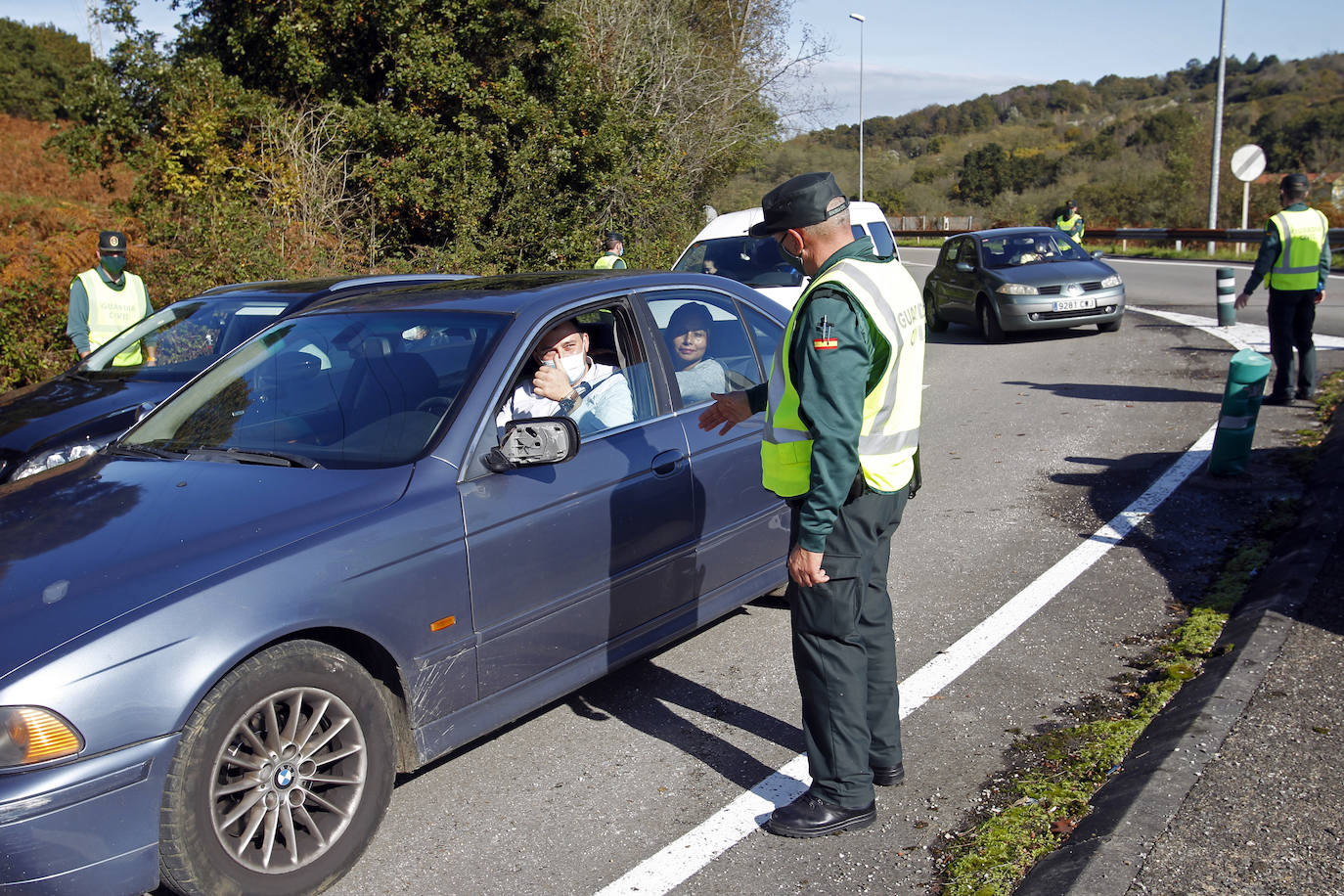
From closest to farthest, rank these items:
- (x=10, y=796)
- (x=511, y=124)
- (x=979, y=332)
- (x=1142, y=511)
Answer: (x=10, y=796), (x=1142, y=511), (x=979, y=332), (x=511, y=124)

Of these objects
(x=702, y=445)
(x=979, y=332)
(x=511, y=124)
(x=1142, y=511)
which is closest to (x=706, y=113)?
(x=511, y=124)

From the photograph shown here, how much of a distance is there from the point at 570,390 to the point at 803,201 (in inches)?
56.1

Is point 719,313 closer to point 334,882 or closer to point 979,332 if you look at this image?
point 334,882

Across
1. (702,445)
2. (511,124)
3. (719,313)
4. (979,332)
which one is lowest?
(979,332)

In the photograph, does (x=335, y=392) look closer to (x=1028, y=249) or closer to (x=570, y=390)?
(x=570, y=390)

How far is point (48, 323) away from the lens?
1124cm

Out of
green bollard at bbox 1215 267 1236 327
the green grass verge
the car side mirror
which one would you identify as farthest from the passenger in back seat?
green bollard at bbox 1215 267 1236 327

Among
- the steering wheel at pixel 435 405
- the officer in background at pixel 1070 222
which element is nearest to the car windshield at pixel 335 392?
the steering wheel at pixel 435 405

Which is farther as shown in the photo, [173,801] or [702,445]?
[702,445]

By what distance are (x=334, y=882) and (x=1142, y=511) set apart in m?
5.32

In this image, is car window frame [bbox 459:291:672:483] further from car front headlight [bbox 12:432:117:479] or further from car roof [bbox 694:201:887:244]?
car roof [bbox 694:201:887:244]

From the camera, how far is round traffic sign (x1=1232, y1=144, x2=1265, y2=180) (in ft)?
81.1

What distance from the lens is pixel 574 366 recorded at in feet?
14.4

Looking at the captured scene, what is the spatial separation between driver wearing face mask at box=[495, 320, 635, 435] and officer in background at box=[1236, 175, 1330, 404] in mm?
6999
